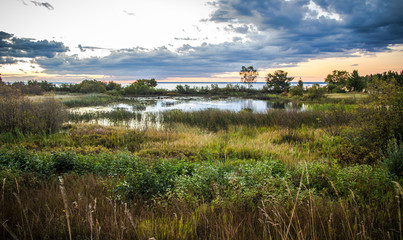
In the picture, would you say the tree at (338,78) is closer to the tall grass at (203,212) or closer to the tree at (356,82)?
the tree at (356,82)

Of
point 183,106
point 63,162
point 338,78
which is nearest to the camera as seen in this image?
point 63,162

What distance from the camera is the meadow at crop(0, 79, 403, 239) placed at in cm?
247

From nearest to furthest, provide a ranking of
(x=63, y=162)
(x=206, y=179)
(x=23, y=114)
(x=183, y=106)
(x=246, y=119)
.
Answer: (x=206, y=179) < (x=63, y=162) < (x=23, y=114) < (x=246, y=119) < (x=183, y=106)

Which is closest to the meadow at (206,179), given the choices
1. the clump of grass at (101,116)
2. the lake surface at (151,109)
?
the lake surface at (151,109)

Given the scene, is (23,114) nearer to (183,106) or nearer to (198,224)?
(198,224)

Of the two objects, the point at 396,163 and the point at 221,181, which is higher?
the point at 396,163

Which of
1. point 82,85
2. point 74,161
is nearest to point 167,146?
point 74,161

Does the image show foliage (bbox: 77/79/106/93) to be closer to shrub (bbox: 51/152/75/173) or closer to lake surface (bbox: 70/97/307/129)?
lake surface (bbox: 70/97/307/129)

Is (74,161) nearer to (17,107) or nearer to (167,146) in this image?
(167,146)

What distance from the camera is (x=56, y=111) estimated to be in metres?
12.4

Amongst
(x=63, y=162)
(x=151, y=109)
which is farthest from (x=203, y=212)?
(x=151, y=109)

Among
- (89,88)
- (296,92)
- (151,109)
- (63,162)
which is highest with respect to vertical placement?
(89,88)

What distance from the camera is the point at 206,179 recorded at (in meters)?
4.86

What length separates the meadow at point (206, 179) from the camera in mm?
2467
